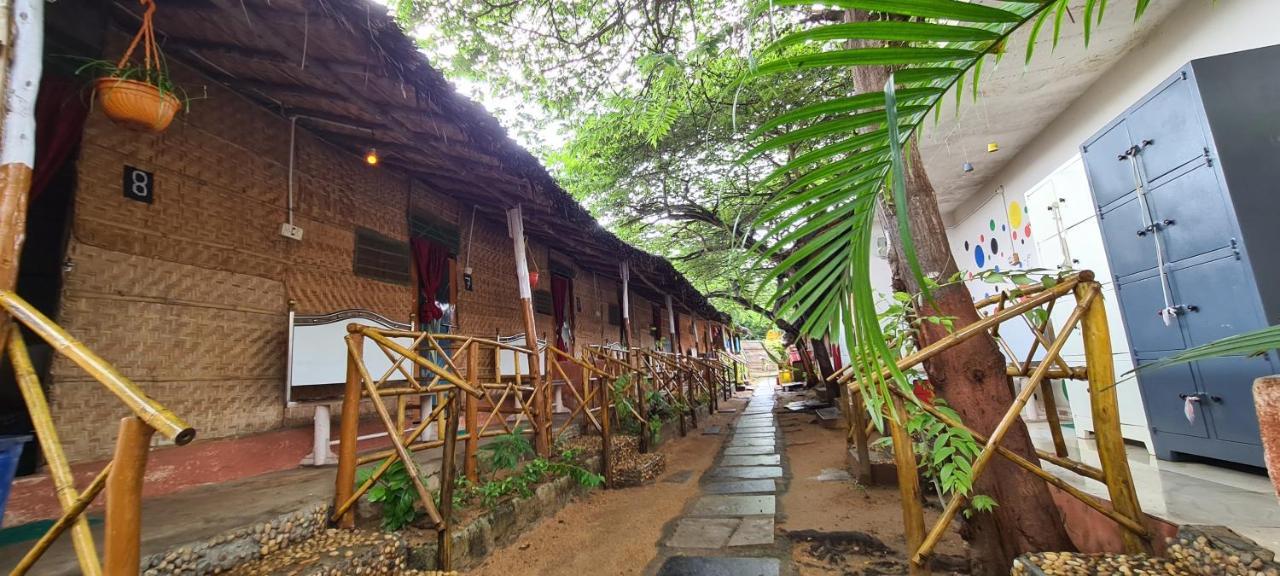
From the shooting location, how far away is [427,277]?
525 cm

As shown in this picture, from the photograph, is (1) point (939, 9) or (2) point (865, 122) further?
(2) point (865, 122)

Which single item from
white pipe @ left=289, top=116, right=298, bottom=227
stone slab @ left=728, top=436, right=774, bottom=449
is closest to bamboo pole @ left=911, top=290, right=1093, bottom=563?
stone slab @ left=728, top=436, right=774, bottom=449

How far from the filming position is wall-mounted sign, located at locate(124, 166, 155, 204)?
3002mm

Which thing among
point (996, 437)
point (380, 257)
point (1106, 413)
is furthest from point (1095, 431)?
point (380, 257)

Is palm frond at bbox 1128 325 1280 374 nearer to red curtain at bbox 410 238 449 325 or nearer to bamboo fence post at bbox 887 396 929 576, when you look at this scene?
bamboo fence post at bbox 887 396 929 576

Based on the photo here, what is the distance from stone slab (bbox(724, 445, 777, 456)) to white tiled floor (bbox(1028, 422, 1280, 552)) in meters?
3.06

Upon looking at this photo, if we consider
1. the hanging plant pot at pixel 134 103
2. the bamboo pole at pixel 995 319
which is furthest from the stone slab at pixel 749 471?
the hanging plant pot at pixel 134 103

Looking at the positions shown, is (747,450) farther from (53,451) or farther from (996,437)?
(53,451)

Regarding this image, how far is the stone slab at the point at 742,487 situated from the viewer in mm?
4023

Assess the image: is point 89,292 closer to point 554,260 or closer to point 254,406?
point 254,406

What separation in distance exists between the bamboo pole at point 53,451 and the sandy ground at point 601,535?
1.78 meters

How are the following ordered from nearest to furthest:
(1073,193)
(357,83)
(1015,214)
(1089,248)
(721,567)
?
(721,567), (357,83), (1089,248), (1073,193), (1015,214)

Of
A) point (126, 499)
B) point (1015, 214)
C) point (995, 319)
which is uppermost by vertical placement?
point (1015, 214)

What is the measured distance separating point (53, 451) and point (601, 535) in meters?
2.69
